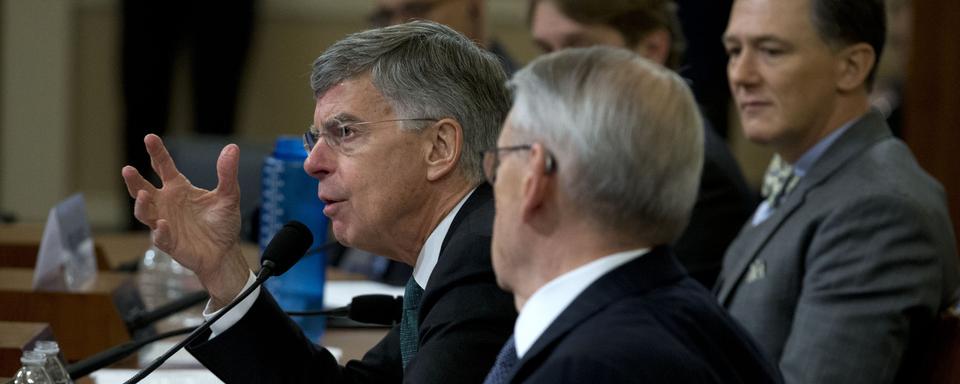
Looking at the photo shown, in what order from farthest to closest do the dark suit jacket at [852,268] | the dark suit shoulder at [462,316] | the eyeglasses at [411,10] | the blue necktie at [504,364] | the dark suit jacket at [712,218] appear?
the eyeglasses at [411,10]
the dark suit jacket at [712,218]
the dark suit jacket at [852,268]
the dark suit shoulder at [462,316]
the blue necktie at [504,364]

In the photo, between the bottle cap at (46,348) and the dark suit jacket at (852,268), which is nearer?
the bottle cap at (46,348)

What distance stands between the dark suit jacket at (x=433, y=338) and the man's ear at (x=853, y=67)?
3.19 ft

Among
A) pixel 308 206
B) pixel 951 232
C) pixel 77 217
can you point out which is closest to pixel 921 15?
pixel 951 232

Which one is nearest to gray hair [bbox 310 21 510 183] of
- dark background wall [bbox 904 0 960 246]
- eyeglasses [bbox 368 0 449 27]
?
eyeglasses [bbox 368 0 449 27]

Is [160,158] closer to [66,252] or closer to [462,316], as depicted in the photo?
[462,316]

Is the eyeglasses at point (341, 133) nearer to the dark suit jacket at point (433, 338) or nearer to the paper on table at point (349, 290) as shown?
the dark suit jacket at point (433, 338)

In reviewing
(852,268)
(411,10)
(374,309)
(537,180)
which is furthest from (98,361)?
(411,10)

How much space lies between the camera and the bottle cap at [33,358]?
155 cm

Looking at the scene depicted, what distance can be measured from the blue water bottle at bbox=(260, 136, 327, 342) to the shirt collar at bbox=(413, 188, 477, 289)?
2.16ft

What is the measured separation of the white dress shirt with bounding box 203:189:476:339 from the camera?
1.70 metres

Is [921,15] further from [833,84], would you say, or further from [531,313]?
[531,313]

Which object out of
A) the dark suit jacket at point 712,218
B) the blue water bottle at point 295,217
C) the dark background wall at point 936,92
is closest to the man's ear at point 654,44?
the dark suit jacket at point 712,218

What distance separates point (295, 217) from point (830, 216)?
910 mm

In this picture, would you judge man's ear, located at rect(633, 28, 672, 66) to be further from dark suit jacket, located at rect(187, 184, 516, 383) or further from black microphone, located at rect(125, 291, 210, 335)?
dark suit jacket, located at rect(187, 184, 516, 383)
